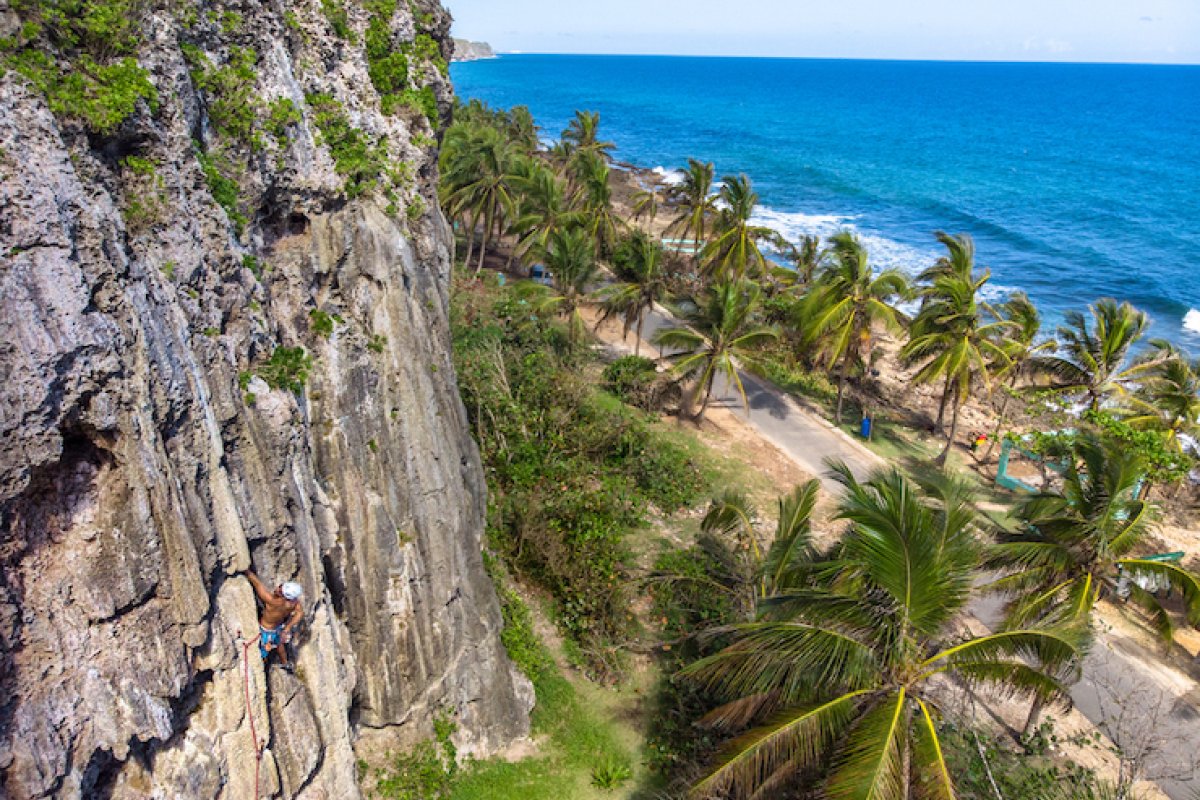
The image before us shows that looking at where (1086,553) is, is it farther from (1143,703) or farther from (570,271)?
(570,271)

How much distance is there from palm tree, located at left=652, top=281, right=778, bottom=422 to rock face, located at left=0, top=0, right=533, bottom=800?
39.0 ft

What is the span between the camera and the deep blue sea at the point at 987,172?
5556 centimetres

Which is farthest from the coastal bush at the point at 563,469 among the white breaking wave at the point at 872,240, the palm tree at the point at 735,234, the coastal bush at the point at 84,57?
the white breaking wave at the point at 872,240

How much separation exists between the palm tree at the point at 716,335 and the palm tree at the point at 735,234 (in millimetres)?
9199

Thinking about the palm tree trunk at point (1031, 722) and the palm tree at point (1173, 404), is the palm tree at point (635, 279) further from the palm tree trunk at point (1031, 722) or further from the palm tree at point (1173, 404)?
the palm tree trunk at point (1031, 722)

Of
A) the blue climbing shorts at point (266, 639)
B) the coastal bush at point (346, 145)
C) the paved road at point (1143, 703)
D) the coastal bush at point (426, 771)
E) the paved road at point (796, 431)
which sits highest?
the coastal bush at point (346, 145)

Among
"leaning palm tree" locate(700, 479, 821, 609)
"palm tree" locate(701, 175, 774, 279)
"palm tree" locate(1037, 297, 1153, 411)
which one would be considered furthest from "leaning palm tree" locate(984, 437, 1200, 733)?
"palm tree" locate(701, 175, 774, 279)

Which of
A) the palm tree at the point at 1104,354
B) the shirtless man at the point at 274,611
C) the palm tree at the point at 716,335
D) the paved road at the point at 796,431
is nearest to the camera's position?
the shirtless man at the point at 274,611

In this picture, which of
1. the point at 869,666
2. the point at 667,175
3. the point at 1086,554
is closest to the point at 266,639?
the point at 869,666

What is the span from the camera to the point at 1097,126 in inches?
5118

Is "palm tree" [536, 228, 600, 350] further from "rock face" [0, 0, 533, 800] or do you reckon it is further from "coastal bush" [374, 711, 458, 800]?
"coastal bush" [374, 711, 458, 800]

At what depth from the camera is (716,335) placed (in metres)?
25.8

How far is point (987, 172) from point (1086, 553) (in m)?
90.0

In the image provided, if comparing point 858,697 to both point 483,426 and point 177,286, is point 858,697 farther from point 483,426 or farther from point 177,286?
point 483,426
